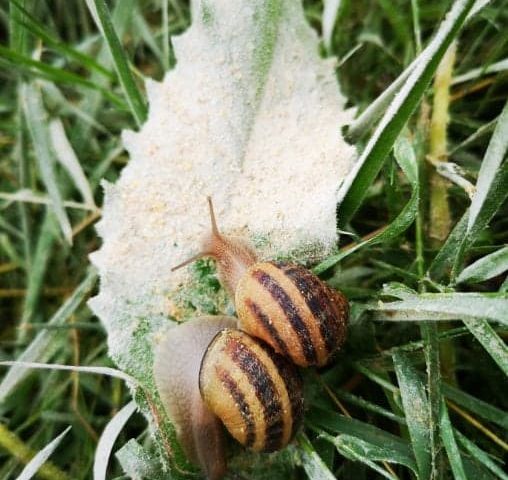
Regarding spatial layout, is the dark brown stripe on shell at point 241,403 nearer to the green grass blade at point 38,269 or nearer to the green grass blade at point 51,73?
the green grass blade at point 38,269

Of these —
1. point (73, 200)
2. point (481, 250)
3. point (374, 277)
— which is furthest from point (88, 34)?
point (481, 250)

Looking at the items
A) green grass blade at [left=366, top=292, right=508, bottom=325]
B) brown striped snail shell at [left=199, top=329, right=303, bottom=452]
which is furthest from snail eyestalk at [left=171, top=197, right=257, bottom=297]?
green grass blade at [left=366, top=292, right=508, bottom=325]

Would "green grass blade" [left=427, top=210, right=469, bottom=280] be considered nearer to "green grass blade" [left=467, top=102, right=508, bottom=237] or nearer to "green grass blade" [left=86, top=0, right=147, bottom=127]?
"green grass blade" [left=467, top=102, right=508, bottom=237]

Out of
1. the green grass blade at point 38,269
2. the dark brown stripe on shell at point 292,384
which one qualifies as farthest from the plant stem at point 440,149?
the green grass blade at point 38,269

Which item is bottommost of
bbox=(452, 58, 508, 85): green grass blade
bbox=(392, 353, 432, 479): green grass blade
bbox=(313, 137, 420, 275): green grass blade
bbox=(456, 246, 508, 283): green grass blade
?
bbox=(392, 353, 432, 479): green grass blade

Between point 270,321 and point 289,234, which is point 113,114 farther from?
point 270,321

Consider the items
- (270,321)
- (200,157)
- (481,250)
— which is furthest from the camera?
(200,157)
